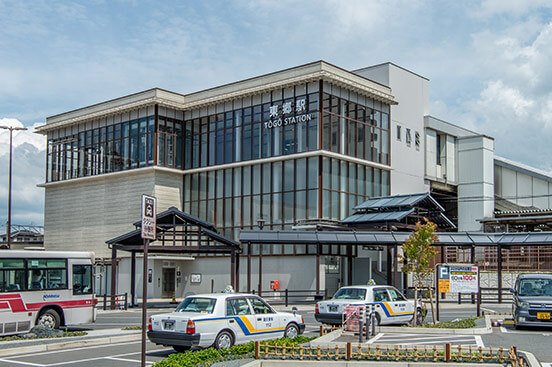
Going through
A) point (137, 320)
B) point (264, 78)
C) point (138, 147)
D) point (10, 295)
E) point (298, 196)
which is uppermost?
point (264, 78)

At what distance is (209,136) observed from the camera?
5388cm

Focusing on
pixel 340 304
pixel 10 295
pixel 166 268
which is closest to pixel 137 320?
pixel 10 295

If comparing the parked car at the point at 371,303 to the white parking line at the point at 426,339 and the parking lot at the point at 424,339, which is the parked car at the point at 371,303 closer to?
the parking lot at the point at 424,339

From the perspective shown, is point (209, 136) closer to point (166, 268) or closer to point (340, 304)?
point (166, 268)

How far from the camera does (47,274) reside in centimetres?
2248

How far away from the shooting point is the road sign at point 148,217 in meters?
11.7

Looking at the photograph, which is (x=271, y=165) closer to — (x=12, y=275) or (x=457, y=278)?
(x=457, y=278)

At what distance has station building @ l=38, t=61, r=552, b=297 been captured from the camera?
4719 centimetres

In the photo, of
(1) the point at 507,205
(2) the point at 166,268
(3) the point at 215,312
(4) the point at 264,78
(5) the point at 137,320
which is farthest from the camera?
(1) the point at 507,205

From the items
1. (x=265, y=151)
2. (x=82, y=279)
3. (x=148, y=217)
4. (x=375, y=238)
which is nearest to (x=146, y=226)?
(x=148, y=217)

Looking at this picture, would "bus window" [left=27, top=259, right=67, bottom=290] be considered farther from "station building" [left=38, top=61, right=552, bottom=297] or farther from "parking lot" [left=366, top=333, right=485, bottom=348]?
"station building" [left=38, top=61, right=552, bottom=297]

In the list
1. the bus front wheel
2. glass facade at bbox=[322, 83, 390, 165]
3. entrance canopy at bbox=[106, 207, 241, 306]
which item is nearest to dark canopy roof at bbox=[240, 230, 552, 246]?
entrance canopy at bbox=[106, 207, 241, 306]

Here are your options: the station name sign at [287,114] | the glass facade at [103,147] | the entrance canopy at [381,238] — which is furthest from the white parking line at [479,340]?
the glass facade at [103,147]

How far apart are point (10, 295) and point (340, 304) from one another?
1040 cm
